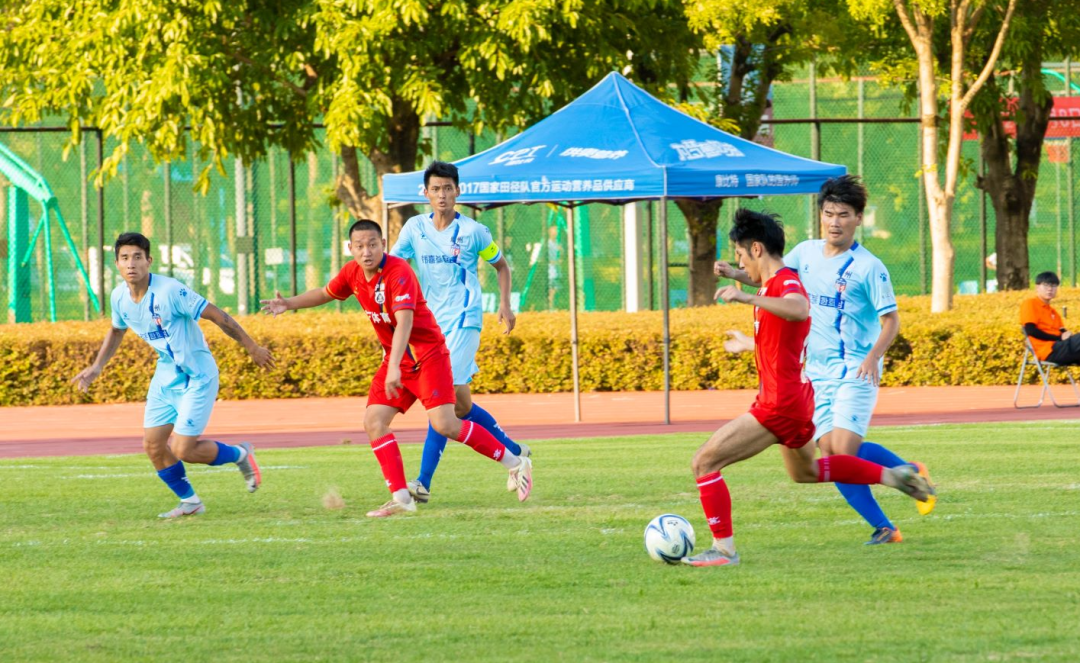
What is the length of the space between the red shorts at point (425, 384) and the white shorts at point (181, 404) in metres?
0.95

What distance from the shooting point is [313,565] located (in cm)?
699

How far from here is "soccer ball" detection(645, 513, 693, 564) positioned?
22.5 feet

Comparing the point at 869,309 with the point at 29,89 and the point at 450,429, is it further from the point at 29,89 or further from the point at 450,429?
the point at 29,89

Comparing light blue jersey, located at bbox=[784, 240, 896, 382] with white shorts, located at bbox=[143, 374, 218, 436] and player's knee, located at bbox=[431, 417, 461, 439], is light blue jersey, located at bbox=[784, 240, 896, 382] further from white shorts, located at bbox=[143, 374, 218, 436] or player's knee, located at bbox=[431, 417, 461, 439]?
white shorts, located at bbox=[143, 374, 218, 436]

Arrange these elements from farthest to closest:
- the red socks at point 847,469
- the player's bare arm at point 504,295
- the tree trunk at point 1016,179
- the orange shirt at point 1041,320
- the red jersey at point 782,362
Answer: the tree trunk at point 1016,179 < the orange shirt at point 1041,320 < the player's bare arm at point 504,295 < the red socks at point 847,469 < the red jersey at point 782,362

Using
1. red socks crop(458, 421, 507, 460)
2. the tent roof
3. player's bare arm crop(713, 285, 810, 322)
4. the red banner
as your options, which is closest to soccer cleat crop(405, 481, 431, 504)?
red socks crop(458, 421, 507, 460)

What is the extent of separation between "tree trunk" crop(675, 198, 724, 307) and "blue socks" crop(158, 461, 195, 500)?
50.4 feet

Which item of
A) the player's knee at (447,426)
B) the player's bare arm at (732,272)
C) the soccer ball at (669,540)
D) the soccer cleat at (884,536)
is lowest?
the soccer cleat at (884,536)

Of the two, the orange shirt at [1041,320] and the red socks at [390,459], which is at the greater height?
the orange shirt at [1041,320]

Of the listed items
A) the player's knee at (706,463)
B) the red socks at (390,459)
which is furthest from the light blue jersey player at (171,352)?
the player's knee at (706,463)

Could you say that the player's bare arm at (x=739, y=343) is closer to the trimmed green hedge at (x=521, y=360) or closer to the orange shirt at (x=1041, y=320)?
the orange shirt at (x=1041, y=320)

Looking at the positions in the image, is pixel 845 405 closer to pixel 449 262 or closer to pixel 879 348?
pixel 879 348

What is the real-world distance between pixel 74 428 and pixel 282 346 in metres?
3.65

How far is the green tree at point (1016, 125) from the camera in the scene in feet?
75.4
